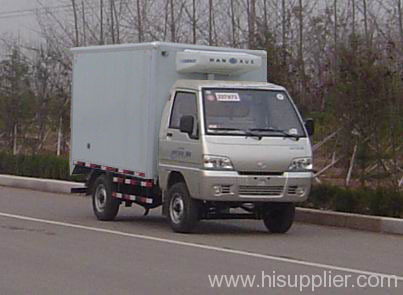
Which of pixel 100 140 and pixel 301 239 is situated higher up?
pixel 100 140

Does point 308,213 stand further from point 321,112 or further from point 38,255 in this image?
point 38,255

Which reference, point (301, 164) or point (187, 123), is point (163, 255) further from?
point (301, 164)

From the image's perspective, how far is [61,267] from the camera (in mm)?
11766

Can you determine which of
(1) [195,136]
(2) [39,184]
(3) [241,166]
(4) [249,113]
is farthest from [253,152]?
(2) [39,184]

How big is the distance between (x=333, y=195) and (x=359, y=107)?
5.49 feet

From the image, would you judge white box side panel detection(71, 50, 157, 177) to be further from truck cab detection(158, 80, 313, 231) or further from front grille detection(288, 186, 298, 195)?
front grille detection(288, 186, 298, 195)

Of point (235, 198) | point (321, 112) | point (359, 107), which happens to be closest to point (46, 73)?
point (321, 112)

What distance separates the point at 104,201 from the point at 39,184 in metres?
7.40

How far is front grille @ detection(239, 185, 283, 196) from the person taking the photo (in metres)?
14.7

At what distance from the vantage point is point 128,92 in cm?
1630

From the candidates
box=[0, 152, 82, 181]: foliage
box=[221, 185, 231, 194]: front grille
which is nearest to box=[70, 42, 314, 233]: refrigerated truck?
box=[221, 185, 231, 194]: front grille

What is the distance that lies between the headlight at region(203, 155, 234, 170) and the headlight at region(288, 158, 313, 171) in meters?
0.98

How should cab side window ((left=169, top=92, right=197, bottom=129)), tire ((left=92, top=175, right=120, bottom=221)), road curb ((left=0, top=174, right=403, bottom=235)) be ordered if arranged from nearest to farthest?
cab side window ((left=169, top=92, right=197, bottom=129)) < road curb ((left=0, top=174, right=403, bottom=235)) < tire ((left=92, top=175, right=120, bottom=221))

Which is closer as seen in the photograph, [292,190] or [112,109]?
[292,190]
